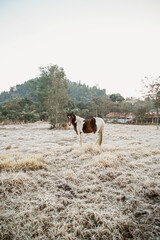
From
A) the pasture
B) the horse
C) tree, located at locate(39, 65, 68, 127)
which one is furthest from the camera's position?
tree, located at locate(39, 65, 68, 127)

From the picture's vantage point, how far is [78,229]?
1.49 meters

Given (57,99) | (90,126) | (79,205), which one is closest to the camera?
(79,205)

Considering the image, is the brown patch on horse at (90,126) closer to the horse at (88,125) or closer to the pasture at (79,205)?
the horse at (88,125)

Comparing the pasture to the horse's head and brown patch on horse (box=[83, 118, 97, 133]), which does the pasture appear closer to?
brown patch on horse (box=[83, 118, 97, 133])

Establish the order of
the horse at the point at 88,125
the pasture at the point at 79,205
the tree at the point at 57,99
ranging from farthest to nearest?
the tree at the point at 57,99
the horse at the point at 88,125
the pasture at the point at 79,205

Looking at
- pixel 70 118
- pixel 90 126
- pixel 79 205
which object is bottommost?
pixel 79 205

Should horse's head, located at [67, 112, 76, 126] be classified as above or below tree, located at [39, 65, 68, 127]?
below

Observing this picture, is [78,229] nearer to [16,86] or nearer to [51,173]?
[51,173]

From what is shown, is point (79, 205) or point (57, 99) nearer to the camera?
point (79, 205)

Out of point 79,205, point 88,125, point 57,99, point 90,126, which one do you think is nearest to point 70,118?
point 88,125

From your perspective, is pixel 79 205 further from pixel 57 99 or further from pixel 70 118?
pixel 57 99

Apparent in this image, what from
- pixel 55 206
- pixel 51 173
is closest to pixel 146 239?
pixel 55 206

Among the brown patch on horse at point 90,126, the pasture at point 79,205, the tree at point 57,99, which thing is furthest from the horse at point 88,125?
the tree at point 57,99

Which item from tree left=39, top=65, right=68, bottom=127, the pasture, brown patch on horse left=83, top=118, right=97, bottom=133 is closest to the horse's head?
brown patch on horse left=83, top=118, right=97, bottom=133
